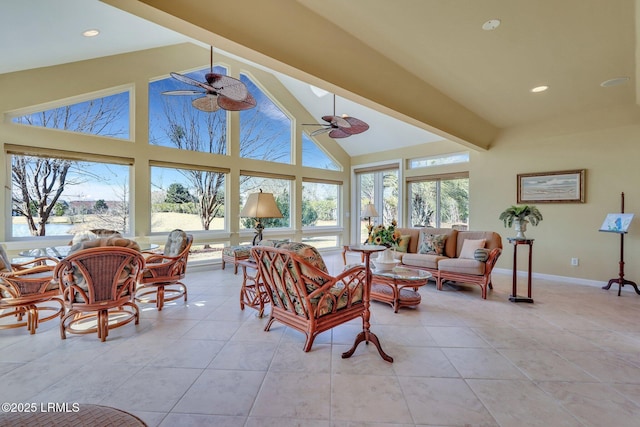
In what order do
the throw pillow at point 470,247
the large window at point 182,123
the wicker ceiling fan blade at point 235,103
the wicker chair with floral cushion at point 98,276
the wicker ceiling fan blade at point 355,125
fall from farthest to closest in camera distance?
the large window at point 182,123, the throw pillow at point 470,247, the wicker ceiling fan blade at point 355,125, the wicker ceiling fan blade at point 235,103, the wicker chair with floral cushion at point 98,276

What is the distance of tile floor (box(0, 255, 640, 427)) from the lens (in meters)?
1.66

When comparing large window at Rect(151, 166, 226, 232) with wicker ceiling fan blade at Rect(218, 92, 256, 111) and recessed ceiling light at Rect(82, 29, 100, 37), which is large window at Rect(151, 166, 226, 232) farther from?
wicker ceiling fan blade at Rect(218, 92, 256, 111)

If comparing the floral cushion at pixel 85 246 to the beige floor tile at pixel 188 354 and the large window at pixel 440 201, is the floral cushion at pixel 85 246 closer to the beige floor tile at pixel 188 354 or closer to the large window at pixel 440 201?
the beige floor tile at pixel 188 354

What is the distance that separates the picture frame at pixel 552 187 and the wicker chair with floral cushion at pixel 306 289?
4.42m

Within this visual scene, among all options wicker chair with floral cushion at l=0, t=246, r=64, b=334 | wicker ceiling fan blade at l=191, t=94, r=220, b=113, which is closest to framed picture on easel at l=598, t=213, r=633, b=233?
wicker ceiling fan blade at l=191, t=94, r=220, b=113

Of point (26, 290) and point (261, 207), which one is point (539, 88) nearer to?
point (261, 207)

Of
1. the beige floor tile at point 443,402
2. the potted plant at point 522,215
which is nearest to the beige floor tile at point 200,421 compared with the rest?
the beige floor tile at point 443,402

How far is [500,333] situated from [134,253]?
11.8ft

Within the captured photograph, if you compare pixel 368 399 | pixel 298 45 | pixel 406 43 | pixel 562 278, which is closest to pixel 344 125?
pixel 406 43

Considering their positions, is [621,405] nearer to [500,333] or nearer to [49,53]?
[500,333]

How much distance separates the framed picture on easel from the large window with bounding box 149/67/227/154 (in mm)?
6698

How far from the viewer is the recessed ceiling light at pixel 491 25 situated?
8.07 feet

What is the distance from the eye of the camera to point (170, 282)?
340cm

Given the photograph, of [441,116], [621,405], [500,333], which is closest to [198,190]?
[441,116]
